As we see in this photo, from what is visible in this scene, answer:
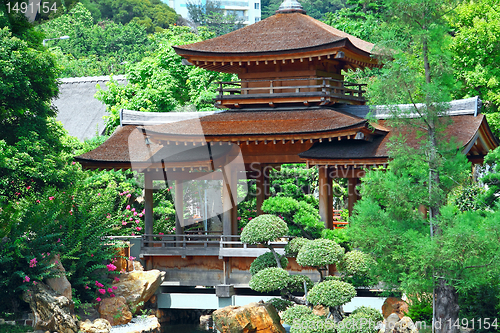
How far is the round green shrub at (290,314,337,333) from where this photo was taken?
441 inches

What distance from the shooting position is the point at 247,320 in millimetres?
12492

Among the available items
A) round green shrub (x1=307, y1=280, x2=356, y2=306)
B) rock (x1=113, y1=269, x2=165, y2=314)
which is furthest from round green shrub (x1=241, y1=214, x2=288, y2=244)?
rock (x1=113, y1=269, x2=165, y2=314)

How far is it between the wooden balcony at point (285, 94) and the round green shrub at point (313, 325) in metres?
7.27

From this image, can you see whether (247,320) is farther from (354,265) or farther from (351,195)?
(351,195)

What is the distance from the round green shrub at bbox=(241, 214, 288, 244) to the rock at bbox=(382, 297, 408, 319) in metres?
3.02

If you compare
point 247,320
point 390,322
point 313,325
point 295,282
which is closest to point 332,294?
point 313,325

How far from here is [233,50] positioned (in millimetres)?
17172

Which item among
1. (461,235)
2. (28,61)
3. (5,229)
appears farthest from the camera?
(28,61)

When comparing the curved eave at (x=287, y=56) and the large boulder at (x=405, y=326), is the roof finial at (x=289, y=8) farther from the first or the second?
the large boulder at (x=405, y=326)

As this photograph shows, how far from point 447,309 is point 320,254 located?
2620 millimetres

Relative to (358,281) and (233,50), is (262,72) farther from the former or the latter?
(358,281)

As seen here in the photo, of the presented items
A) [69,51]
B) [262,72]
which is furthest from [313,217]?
[69,51]

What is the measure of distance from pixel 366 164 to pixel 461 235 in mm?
5249

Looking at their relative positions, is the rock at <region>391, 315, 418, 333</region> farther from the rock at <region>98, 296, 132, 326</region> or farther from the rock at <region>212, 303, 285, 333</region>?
the rock at <region>98, 296, 132, 326</region>
